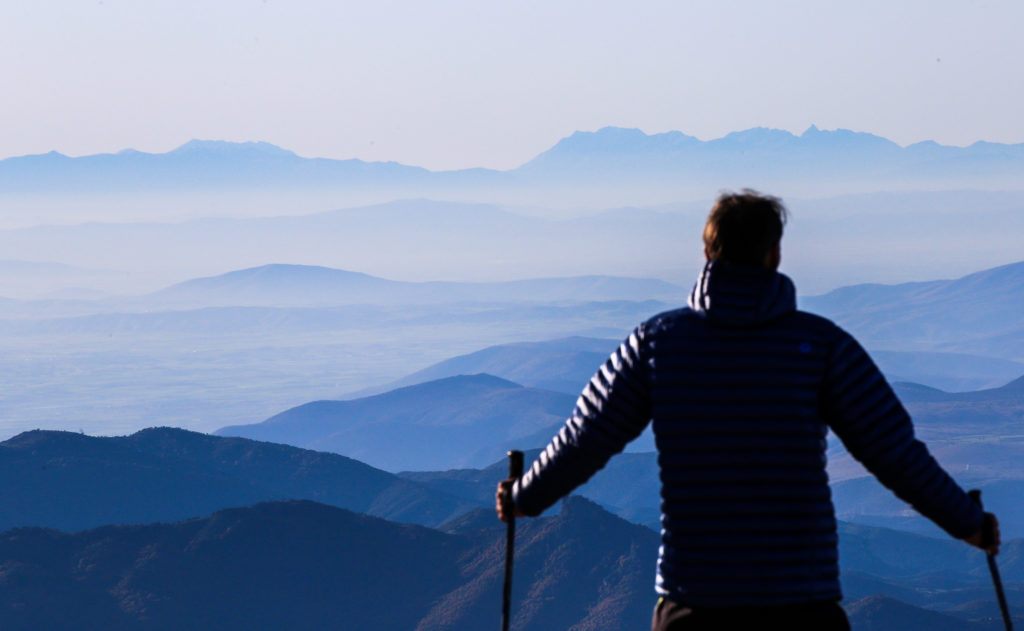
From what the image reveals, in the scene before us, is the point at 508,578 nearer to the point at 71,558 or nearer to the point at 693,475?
the point at 693,475

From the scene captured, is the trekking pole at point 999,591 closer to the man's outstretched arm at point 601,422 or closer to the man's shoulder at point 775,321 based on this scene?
the man's shoulder at point 775,321

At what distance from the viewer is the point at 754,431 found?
2990 millimetres

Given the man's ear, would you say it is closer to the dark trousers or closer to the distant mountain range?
the dark trousers

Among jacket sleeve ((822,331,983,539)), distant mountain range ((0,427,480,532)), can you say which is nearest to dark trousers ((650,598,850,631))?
jacket sleeve ((822,331,983,539))

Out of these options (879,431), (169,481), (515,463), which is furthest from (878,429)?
(169,481)

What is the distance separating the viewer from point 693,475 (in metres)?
3.01

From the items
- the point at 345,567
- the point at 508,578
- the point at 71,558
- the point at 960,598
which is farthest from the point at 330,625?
the point at 960,598

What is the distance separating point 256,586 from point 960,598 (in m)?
47.8

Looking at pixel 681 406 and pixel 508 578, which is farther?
pixel 508 578

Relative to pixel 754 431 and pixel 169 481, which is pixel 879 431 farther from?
pixel 169 481

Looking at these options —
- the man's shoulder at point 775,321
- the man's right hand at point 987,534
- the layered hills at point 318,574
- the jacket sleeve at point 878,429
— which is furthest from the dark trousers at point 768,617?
the layered hills at point 318,574

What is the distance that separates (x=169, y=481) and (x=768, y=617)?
5876 centimetres

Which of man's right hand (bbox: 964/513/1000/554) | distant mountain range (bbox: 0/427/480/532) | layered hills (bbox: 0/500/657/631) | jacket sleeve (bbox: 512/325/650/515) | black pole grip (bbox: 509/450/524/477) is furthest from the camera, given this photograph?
distant mountain range (bbox: 0/427/480/532)

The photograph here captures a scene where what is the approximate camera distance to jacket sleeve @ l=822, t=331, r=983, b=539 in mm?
3008
